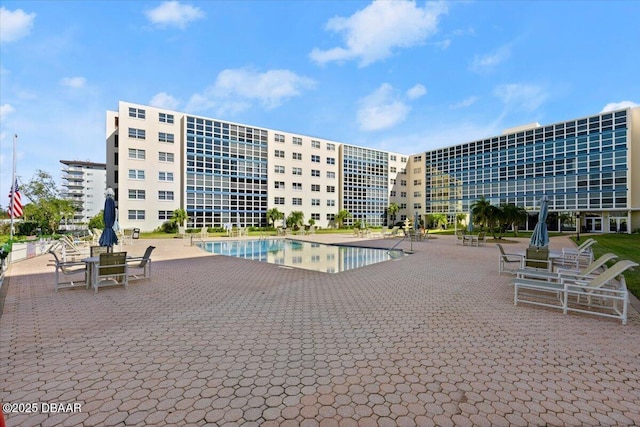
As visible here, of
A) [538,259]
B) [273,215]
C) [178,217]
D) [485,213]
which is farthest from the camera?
[273,215]

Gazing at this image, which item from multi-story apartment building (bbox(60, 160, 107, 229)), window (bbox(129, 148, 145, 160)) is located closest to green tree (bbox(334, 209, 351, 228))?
window (bbox(129, 148, 145, 160))

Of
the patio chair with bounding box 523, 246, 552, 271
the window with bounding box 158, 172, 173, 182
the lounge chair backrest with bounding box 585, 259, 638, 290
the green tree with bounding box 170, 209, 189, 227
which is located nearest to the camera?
the lounge chair backrest with bounding box 585, 259, 638, 290

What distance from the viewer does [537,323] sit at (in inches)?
197

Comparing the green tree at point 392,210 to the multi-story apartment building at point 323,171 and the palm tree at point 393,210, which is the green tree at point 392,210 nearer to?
the palm tree at point 393,210

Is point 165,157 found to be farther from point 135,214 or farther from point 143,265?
point 143,265

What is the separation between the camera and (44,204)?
31.4m

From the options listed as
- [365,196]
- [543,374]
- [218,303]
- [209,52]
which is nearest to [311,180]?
Answer: [365,196]

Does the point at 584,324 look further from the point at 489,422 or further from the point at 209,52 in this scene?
the point at 209,52

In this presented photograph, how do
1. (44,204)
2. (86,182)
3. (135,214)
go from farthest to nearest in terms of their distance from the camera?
(86,182)
(135,214)
(44,204)

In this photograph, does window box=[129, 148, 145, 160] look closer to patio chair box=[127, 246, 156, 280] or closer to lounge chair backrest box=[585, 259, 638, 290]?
patio chair box=[127, 246, 156, 280]

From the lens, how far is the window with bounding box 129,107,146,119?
3372 cm

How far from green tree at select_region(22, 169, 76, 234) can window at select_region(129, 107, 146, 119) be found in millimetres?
12634

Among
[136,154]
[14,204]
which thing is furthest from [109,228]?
[136,154]

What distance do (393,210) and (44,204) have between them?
48.7 m
